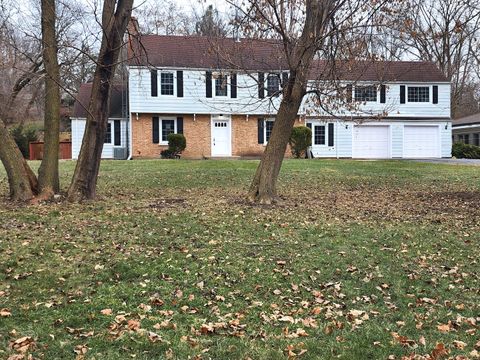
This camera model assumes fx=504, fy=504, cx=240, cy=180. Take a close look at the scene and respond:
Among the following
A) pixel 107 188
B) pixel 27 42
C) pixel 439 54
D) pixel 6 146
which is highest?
pixel 439 54

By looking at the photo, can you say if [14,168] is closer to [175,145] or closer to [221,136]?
[175,145]

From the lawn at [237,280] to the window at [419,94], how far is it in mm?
21057

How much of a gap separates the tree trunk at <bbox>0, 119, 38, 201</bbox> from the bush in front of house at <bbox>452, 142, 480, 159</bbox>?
1181 inches

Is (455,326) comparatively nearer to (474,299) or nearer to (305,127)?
(474,299)

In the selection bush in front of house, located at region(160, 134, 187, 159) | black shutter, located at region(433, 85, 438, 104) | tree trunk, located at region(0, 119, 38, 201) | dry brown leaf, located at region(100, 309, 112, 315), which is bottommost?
dry brown leaf, located at region(100, 309, 112, 315)

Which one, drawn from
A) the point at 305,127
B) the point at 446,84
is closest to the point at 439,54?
the point at 446,84

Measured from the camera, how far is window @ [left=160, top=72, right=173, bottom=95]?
2750cm

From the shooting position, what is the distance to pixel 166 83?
90.6ft

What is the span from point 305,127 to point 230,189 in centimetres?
1495

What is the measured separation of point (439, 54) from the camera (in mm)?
37188

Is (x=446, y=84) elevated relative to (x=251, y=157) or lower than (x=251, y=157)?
elevated

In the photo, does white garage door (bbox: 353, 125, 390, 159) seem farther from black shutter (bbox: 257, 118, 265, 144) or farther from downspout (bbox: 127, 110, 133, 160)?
downspout (bbox: 127, 110, 133, 160)

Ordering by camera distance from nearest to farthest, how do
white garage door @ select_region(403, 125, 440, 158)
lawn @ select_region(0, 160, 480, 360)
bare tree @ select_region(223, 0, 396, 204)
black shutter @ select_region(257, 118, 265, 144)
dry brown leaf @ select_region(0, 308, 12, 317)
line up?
lawn @ select_region(0, 160, 480, 360), dry brown leaf @ select_region(0, 308, 12, 317), bare tree @ select_region(223, 0, 396, 204), black shutter @ select_region(257, 118, 265, 144), white garage door @ select_region(403, 125, 440, 158)

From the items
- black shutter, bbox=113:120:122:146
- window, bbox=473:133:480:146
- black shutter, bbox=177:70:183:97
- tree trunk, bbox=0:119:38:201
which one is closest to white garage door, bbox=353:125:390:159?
black shutter, bbox=177:70:183:97
